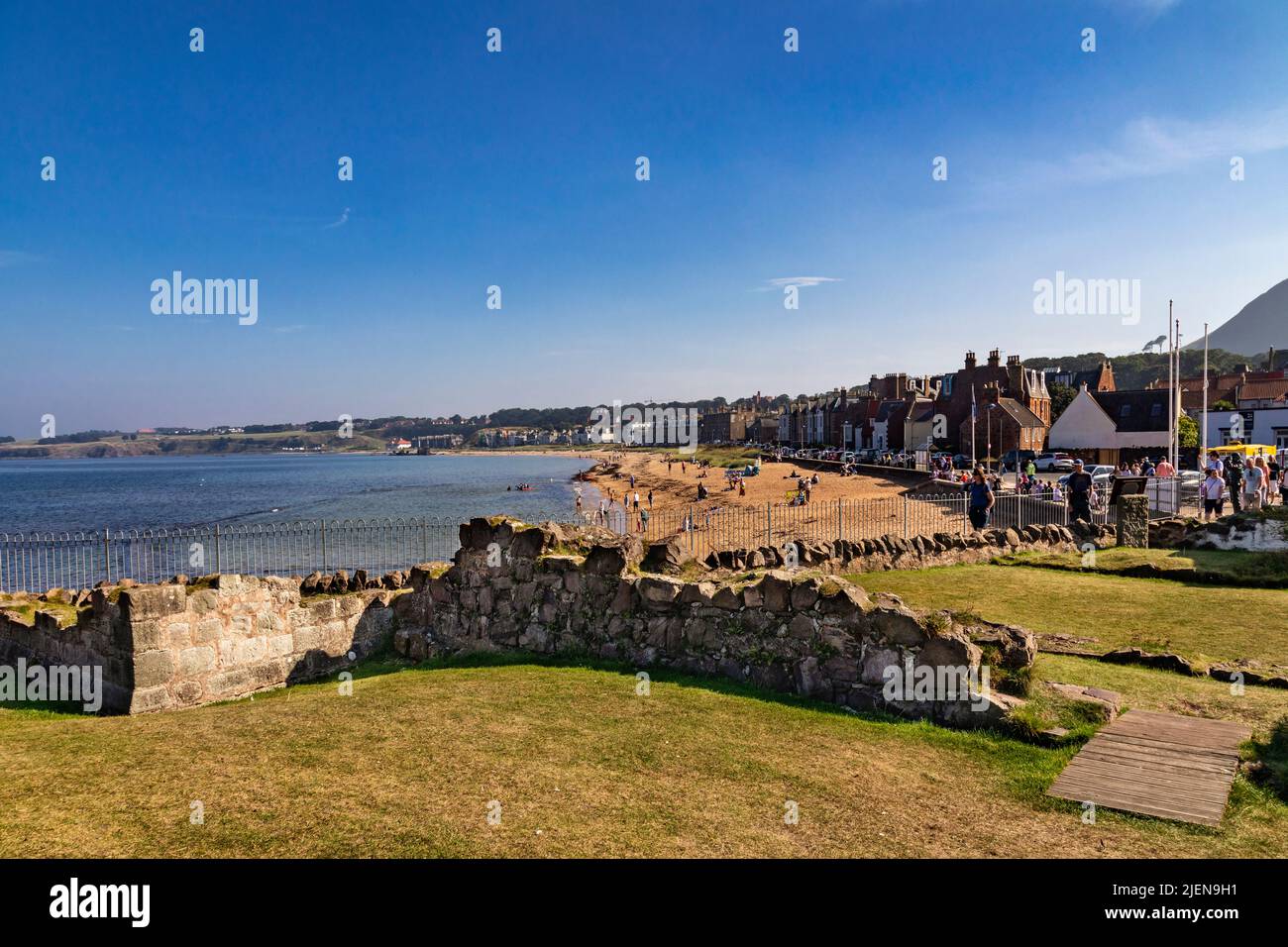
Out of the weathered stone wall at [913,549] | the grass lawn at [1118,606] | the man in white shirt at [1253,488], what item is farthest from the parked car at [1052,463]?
the grass lawn at [1118,606]

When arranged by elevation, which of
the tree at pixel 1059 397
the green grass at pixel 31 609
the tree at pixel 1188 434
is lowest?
the green grass at pixel 31 609

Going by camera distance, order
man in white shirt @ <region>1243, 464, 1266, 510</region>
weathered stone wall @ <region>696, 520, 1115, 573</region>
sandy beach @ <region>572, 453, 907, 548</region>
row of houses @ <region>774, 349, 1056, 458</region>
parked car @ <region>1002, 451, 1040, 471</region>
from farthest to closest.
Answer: row of houses @ <region>774, 349, 1056, 458</region>
parked car @ <region>1002, 451, 1040, 471</region>
sandy beach @ <region>572, 453, 907, 548</region>
man in white shirt @ <region>1243, 464, 1266, 510</region>
weathered stone wall @ <region>696, 520, 1115, 573</region>

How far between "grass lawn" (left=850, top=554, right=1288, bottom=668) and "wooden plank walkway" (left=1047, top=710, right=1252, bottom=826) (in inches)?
111

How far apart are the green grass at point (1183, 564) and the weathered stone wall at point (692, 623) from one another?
9240 mm

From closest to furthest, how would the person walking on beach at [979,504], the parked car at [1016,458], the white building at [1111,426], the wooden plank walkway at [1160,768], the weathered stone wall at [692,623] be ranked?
the wooden plank walkway at [1160,768] → the weathered stone wall at [692,623] → the person walking on beach at [979,504] → the parked car at [1016,458] → the white building at [1111,426]

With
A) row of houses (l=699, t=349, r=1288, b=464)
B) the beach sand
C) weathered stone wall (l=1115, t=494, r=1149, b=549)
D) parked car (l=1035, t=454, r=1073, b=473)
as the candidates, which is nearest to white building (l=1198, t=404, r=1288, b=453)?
row of houses (l=699, t=349, r=1288, b=464)

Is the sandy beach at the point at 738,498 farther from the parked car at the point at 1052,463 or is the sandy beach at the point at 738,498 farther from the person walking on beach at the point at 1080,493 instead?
the parked car at the point at 1052,463

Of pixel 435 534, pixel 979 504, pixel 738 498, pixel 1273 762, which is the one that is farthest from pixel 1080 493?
pixel 738 498

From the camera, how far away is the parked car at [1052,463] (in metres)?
54.9

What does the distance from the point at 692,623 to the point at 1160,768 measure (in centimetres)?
515

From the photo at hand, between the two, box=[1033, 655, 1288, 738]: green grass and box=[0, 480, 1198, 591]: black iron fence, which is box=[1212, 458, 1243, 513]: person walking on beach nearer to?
box=[0, 480, 1198, 591]: black iron fence

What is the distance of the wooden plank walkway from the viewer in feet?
18.9
